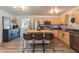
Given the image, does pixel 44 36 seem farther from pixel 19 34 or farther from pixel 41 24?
pixel 19 34

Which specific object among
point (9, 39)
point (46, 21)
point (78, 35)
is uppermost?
point (46, 21)

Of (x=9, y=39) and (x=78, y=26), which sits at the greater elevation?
(x=78, y=26)

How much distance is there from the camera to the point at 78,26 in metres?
6.52

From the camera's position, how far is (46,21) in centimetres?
1172

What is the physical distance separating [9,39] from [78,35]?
5.33 m
